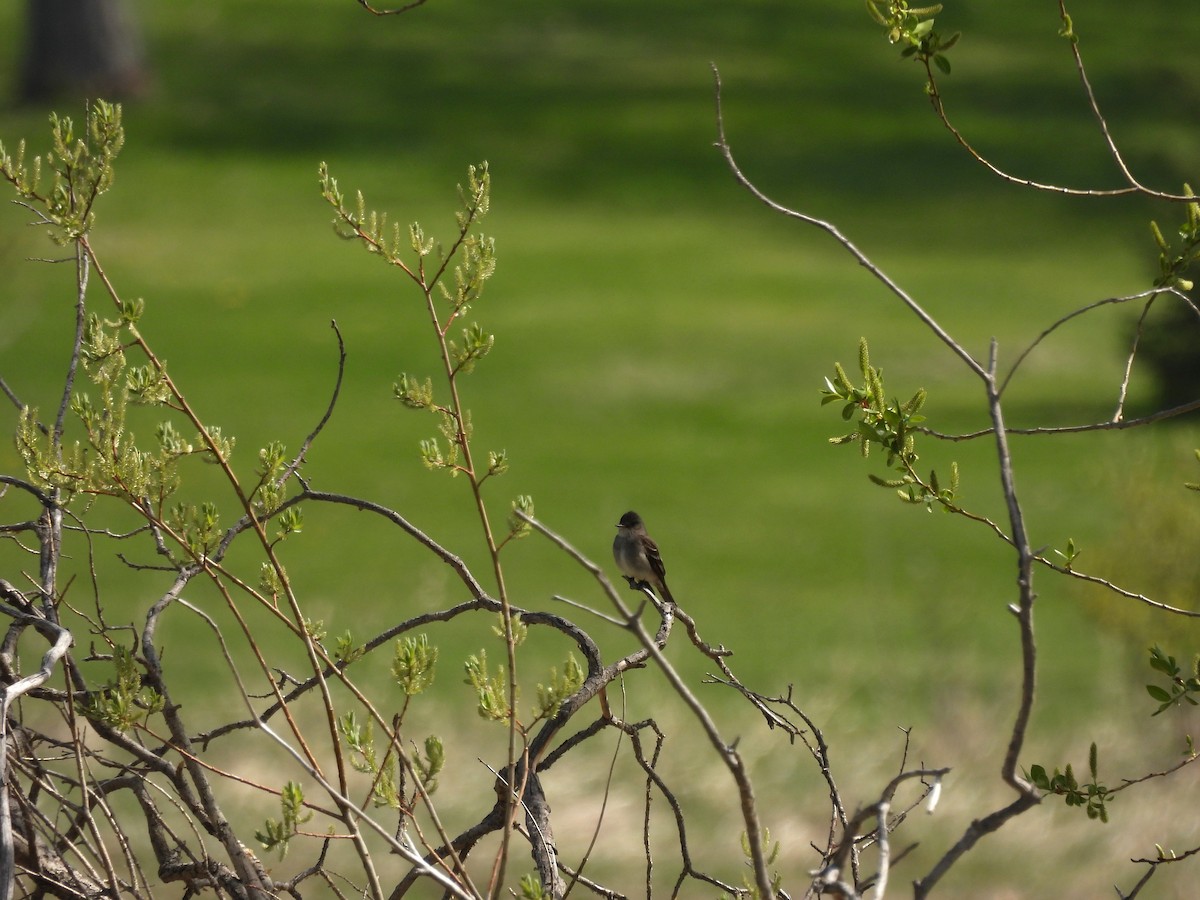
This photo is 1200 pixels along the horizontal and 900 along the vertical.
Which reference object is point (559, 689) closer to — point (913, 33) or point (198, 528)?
point (198, 528)

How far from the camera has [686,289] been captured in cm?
2573

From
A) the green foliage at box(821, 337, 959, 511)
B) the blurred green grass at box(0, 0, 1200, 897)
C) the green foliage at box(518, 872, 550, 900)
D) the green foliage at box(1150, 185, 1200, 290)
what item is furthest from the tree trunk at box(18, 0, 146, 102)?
the green foliage at box(518, 872, 550, 900)

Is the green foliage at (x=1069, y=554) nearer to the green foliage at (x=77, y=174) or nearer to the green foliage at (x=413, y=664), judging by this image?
the green foliage at (x=413, y=664)

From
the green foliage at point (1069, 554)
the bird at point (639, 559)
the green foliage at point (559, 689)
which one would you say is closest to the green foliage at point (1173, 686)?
the green foliage at point (1069, 554)

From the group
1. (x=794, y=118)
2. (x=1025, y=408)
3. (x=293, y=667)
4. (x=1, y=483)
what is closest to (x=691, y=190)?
(x=794, y=118)

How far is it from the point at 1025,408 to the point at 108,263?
546 inches

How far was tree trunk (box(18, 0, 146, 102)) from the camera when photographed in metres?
29.3

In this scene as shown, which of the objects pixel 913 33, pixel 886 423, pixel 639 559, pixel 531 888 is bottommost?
pixel 531 888

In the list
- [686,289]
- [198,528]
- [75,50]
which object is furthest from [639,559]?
[75,50]

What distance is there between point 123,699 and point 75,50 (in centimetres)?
2978

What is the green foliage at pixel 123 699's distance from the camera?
7.17ft

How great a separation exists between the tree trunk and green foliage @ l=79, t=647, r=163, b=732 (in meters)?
28.6

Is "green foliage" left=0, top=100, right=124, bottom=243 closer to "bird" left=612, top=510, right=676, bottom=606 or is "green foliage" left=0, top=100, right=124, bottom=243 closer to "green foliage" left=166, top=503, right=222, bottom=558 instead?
"green foliage" left=166, top=503, right=222, bottom=558

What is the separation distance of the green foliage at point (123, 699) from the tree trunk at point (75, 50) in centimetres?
2856
